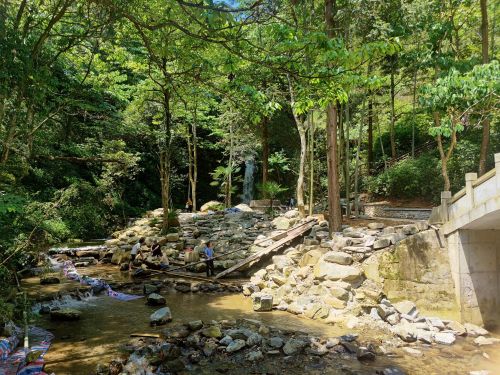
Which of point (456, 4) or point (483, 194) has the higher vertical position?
point (456, 4)

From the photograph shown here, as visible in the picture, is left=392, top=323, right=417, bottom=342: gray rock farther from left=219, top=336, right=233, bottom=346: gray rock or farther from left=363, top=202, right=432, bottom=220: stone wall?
left=363, top=202, right=432, bottom=220: stone wall

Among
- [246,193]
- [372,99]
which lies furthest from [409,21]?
[246,193]

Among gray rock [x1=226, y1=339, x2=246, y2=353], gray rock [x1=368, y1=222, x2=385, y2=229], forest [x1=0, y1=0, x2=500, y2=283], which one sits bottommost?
gray rock [x1=226, y1=339, x2=246, y2=353]

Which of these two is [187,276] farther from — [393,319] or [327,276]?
[393,319]

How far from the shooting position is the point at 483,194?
791 cm

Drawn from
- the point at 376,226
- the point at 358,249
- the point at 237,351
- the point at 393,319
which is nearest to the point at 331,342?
the point at 237,351

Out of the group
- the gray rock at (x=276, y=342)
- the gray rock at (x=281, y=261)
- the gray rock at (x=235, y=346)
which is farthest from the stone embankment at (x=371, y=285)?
the gray rock at (x=235, y=346)

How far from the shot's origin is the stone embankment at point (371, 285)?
8.28 m

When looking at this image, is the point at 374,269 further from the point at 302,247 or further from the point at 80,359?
the point at 80,359

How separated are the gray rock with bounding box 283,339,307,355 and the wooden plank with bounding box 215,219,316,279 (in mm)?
5433

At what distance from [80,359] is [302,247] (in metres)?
7.24

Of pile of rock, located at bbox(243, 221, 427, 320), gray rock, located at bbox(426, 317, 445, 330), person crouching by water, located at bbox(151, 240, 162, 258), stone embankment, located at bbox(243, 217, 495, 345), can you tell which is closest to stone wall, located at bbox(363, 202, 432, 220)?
pile of rock, located at bbox(243, 221, 427, 320)

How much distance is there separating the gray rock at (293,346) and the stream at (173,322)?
30.1 inches

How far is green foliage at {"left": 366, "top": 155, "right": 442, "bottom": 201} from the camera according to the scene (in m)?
17.3
